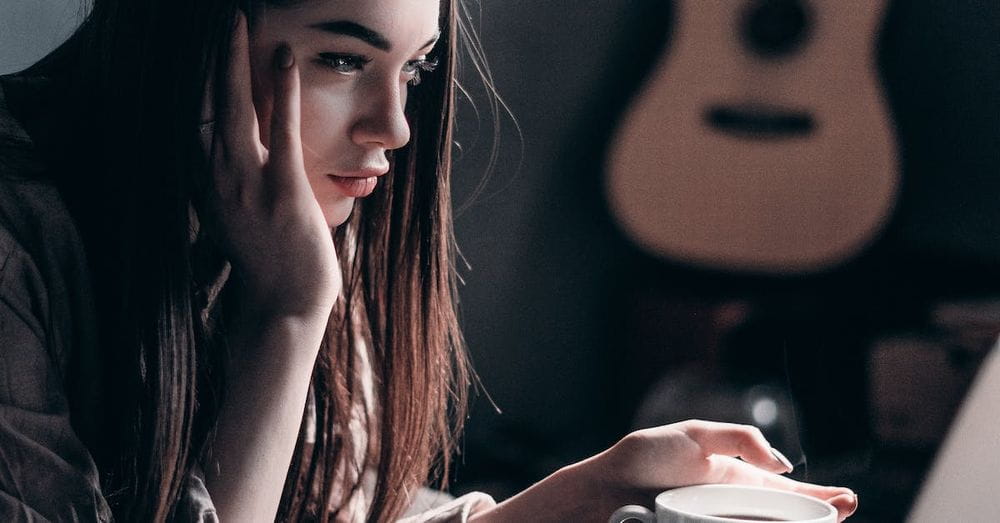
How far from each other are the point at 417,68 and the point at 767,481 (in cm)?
41

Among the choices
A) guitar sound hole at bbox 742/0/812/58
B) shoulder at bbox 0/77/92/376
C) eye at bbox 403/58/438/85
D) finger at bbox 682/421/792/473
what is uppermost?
guitar sound hole at bbox 742/0/812/58

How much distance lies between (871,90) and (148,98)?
0.63m

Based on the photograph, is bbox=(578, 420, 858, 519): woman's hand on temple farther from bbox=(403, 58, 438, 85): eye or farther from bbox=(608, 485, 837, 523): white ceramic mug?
bbox=(403, 58, 438, 85): eye

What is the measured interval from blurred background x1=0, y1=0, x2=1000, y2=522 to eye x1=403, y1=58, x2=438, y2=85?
273 mm

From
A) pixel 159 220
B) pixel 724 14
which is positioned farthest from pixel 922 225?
pixel 159 220

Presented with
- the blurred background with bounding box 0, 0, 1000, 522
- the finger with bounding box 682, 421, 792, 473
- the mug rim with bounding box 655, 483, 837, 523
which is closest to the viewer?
the mug rim with bounding box 655, 483, 837, 523

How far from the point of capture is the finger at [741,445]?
65cm

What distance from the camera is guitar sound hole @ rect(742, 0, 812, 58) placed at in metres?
A: 0.97

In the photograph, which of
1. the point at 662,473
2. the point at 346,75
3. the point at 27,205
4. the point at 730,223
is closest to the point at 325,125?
the point at 346,75

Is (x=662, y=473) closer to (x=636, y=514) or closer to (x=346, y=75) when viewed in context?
(x=636, y=514)

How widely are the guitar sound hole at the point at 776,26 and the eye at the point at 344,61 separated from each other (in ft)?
1.47

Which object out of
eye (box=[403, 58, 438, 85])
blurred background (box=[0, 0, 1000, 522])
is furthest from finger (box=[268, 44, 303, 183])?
blurred background (box=[0, 0, 1000, 522])

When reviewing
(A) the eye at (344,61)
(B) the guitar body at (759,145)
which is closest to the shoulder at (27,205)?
(A) the eye at (344,61)

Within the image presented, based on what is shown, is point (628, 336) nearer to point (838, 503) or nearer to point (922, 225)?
point (922, 225)
